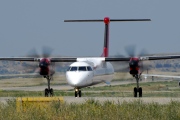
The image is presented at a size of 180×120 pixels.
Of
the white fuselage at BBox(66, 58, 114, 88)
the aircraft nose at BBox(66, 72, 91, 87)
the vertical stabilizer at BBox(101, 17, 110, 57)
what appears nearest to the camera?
the aircraft nose at BBox(66, 72, 91, 87)

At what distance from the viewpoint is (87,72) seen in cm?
4506

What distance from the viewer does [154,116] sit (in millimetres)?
24688

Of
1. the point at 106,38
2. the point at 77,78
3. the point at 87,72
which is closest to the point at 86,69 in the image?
the point at 87,72

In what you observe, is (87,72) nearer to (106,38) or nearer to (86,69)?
(86,69)

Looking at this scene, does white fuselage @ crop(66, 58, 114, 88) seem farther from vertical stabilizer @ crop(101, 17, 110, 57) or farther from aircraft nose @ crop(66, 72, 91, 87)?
vertical stabilizer @ crop(101, 17, 110, 57)

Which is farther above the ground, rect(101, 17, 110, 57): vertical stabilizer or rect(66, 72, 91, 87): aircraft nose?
rect(101, 17, 110, 57): vertical stabilizer

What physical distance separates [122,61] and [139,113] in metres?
22.6

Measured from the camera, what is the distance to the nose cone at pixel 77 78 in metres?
43.9

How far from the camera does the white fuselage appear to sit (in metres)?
44.1

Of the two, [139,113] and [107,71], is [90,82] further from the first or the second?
[139,113]

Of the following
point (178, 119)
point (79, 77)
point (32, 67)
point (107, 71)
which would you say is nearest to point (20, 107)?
point (178, 119)

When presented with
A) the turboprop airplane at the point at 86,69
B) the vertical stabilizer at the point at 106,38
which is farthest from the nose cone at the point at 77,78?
the vertical stabilizer at the point at 106,38

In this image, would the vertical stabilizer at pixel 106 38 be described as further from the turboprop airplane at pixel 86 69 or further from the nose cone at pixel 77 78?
the nose cone at pixel 77 78

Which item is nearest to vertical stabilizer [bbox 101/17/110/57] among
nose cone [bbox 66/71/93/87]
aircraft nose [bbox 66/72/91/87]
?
nose cone [bbox 66/71/93/87]
